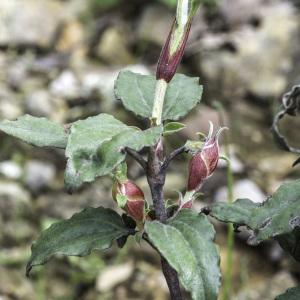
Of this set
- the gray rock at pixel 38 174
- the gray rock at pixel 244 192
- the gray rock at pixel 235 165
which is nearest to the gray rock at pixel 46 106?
the gray rock at pixel 38 174

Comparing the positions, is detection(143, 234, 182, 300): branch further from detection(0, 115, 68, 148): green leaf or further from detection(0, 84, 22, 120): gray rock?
detection(0, 84, 22, 120): gray rock

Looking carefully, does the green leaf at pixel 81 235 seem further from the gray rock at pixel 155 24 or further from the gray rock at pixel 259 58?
the gray rock at pixel 155 24

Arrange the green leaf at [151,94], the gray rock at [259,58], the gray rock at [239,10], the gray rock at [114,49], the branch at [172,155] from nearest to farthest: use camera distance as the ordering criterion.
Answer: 1. the branch at [172,155]
2. the green leaf at [151,94]
3. the gray rock at [259,58]
4. the gray rock at [114,49]
5. the gray rock at [239,10]

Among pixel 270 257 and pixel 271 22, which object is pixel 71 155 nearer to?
pixel 270 257

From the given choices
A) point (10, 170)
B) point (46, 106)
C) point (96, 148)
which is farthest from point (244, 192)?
point (96, 148)

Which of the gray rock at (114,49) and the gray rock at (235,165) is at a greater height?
the gray rock at (235,165)

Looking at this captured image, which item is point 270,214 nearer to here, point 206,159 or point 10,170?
point 206,159

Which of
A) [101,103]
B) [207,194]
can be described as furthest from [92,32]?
[207,194]

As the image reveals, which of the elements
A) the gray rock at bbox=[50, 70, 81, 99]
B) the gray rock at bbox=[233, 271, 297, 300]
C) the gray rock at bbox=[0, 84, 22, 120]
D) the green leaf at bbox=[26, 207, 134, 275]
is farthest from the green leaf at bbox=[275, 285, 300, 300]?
the gray rock at bbox=[50, 70, 81, 99]
